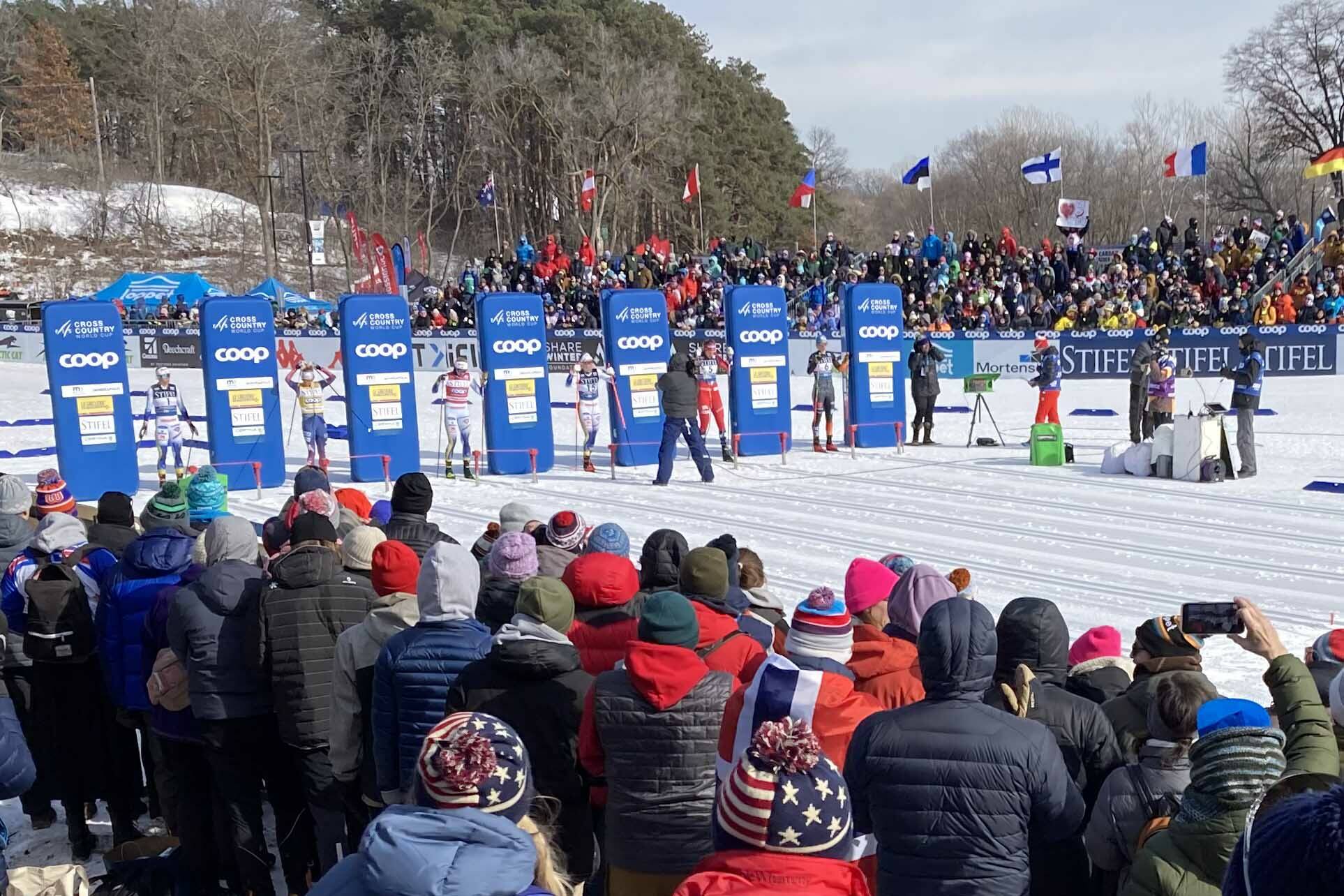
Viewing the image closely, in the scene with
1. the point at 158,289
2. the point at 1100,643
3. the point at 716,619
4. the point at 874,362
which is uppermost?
the point at 158,289

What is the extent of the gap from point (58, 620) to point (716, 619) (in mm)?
3616

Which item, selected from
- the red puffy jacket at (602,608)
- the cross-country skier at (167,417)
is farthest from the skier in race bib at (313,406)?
the red puffy jacket at (602,608)

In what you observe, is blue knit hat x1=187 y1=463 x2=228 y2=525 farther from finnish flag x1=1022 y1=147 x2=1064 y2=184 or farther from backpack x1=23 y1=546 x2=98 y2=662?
finnish flag x1=1022 y1=147 x2=1064 y2=184

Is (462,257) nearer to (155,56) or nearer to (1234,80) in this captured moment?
(155,56)

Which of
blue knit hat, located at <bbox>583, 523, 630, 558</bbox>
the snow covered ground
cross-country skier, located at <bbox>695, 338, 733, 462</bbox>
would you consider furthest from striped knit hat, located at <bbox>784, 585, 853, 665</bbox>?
cross-country skier, located at <bbox>695, 338, 733, 462</bbox>

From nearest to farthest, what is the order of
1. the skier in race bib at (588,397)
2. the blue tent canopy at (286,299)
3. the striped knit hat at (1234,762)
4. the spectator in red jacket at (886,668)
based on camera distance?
the striped knit hat at (1234,762) → the spectator in red jacket at (886,668) → the skier in race bib at (588,397) → the blue tent canopy at (286,299)

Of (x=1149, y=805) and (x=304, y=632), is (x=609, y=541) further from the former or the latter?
(x=1149, y=805)

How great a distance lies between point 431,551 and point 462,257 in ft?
227

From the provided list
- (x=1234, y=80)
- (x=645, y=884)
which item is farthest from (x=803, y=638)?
(x=1234, y=80)

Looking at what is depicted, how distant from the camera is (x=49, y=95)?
242ft

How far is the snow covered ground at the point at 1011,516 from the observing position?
435 inches

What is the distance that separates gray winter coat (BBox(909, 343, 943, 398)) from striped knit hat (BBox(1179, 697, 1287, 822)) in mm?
16749

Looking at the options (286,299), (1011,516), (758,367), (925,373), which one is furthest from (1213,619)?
(286,299)

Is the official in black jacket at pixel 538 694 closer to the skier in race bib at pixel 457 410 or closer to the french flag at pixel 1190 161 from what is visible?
the skier in race bib at pixel 457 410
